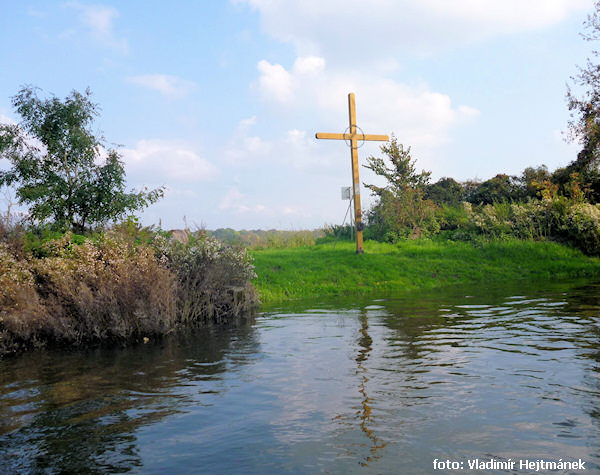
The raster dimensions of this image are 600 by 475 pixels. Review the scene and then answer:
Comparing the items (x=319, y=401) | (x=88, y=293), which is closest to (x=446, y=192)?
(x=88, y=293)

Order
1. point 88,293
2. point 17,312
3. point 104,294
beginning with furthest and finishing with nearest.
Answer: point 104,294 < point 88,293 < point 17,312

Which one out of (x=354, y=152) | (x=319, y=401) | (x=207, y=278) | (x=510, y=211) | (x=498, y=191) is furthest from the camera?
(x=498, y=191)

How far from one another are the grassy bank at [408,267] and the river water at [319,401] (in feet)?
22.1

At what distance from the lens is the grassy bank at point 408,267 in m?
17.3

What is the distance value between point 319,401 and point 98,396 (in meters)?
2.84

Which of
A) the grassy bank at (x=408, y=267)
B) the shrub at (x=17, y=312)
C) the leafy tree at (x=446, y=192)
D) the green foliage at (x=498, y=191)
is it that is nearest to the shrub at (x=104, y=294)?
the shrub at (x=17, y=312)

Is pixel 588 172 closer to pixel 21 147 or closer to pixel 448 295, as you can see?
pixel 448 295

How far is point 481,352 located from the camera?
7719mm

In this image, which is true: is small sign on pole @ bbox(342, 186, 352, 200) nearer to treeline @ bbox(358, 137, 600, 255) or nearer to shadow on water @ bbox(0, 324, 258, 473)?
treeline @ bbox(358, 137, 600, 255)

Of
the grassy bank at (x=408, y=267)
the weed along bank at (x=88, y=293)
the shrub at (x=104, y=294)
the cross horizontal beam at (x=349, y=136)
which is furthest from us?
the cross horizontal beam at (x=349, y=136)

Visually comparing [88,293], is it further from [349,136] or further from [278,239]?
[278,239]

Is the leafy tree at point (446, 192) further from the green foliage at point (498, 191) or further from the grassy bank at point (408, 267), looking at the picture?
the grassy bank at point (408, 267)

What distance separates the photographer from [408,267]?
19.3 meters

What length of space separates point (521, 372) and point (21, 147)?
14.8 meters
